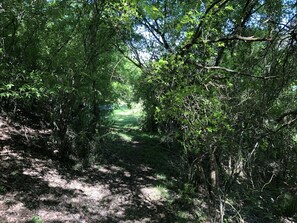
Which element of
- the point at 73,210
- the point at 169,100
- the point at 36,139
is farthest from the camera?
the point at 36,139

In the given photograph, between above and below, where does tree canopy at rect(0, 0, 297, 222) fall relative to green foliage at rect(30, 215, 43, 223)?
above

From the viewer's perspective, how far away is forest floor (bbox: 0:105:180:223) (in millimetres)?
4457

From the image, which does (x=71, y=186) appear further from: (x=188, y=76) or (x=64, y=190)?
(x=188, y=76)

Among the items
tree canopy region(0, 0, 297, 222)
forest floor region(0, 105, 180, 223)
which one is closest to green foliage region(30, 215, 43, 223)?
forest floor region(0, 105, 180, 223)

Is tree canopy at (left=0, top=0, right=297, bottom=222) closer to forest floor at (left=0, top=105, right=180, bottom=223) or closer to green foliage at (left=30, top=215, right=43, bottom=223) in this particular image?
forest floor at (left=0, top=105, right=180, bottom=223)

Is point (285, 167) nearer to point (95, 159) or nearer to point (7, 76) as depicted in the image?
point (95, 159)

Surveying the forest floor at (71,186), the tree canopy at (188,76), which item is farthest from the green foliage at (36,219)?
the tree canopy at (188,76)

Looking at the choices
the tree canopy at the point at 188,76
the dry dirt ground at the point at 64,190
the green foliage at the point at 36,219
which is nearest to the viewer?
the tree canopy at the point at 188,76

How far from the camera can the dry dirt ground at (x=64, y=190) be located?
4.42 m

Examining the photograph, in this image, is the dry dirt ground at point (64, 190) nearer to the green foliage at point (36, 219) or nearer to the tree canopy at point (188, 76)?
the green foliage at point (36, 219)

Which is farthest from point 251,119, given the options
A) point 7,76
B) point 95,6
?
point 95,6

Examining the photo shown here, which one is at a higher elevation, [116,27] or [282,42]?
[116,27]

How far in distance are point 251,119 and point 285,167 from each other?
2599 millimetres

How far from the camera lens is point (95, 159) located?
7078 mm
